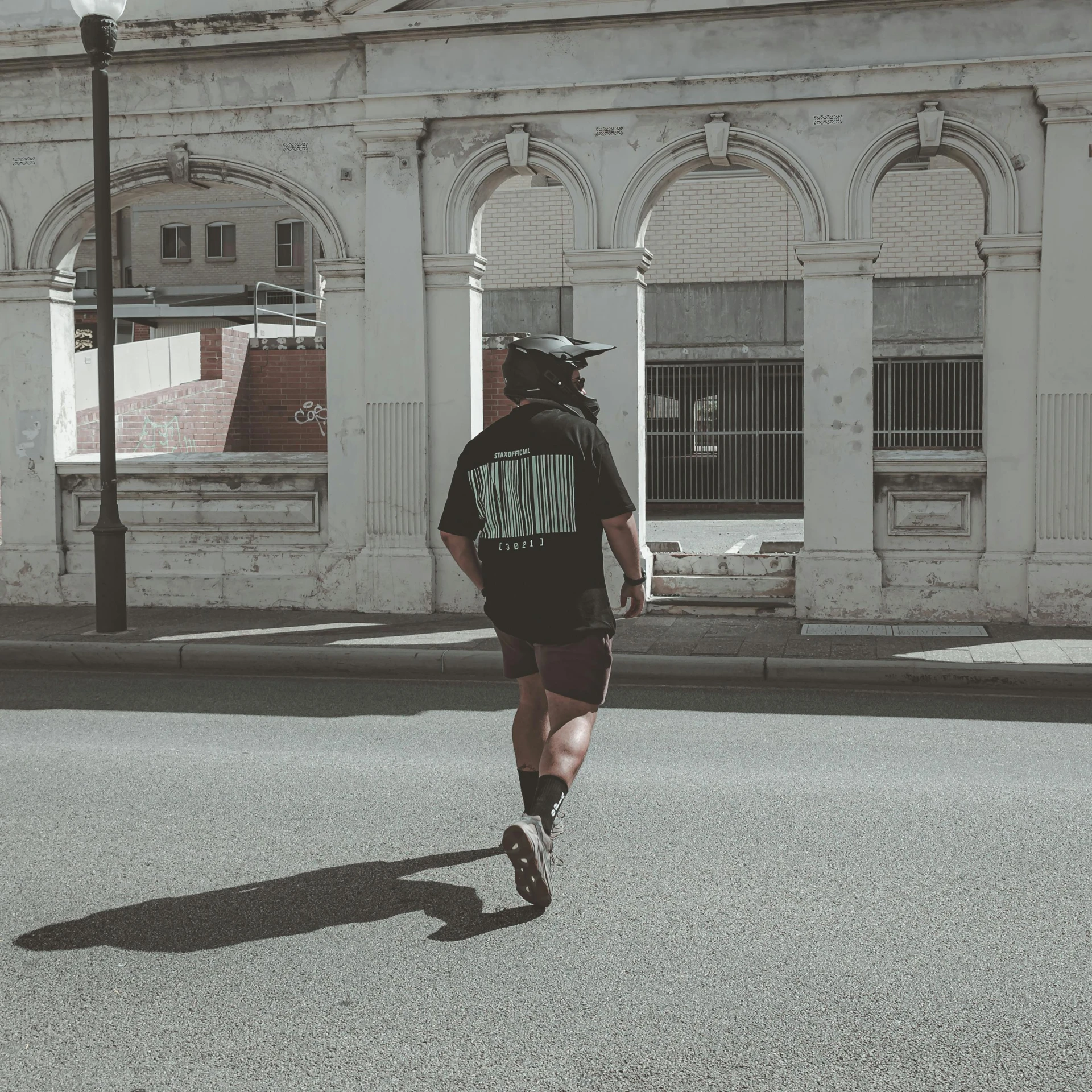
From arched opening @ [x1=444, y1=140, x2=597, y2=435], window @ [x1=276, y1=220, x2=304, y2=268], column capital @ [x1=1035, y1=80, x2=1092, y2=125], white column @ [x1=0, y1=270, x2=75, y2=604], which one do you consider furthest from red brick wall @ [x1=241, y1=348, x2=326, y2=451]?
window @ [x1=276, y1=220, x2=304, y2=268]

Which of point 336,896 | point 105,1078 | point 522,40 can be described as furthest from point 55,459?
point 105,1078

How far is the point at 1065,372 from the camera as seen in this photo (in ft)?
36.7

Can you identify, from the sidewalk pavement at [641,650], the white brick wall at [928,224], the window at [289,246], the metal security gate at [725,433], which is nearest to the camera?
the sidewalk pavement at [641,650]

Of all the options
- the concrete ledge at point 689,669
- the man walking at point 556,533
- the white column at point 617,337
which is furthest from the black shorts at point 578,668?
the white column at point 617,337

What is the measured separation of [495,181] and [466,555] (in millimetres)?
7834

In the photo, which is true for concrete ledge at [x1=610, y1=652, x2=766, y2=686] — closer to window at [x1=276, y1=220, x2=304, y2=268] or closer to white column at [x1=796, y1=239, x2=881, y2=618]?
white column at [x1=796, y1=239, x2=881, y2=618]

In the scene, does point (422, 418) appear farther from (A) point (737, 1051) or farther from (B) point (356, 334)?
(A) point (737, 1051)

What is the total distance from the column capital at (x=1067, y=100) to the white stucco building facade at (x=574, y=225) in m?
0.02

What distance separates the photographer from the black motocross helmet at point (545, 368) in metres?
4.91

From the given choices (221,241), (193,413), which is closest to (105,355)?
(193,413)

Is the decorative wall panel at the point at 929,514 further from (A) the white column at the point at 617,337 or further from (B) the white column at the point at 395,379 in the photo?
(B) the white column at the point at 395,379

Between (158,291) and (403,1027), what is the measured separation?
43.5 metres

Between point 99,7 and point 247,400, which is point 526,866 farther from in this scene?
point 247,400

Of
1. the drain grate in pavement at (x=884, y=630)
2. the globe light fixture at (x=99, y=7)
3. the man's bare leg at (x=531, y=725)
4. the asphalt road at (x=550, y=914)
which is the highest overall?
the globe light fixture at (x=99, y=7)
